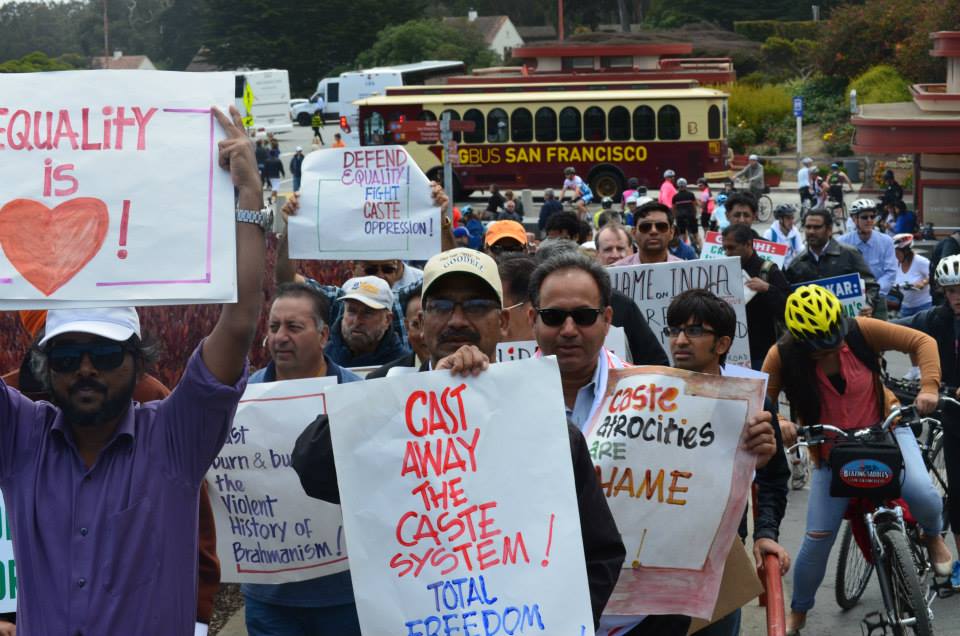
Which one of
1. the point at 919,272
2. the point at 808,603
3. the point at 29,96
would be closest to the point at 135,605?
the point at 29,96

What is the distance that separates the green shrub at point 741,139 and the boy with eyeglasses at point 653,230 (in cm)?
4314

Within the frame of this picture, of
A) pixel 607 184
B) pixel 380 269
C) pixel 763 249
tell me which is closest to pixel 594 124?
pixel 607 184

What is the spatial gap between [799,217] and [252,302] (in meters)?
31.6

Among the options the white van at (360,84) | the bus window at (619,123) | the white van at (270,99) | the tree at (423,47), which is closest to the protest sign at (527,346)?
the bus window at (619,123)

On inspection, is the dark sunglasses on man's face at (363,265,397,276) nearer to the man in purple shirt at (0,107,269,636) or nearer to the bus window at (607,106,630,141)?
the man in purple shirt at (0,107,269,636)

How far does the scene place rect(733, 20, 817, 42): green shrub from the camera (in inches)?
2810

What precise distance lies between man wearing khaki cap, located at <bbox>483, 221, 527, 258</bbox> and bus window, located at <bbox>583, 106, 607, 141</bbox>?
30778 millimetres

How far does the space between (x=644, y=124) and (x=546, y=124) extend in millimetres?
2677

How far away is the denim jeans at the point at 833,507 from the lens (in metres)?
6.52

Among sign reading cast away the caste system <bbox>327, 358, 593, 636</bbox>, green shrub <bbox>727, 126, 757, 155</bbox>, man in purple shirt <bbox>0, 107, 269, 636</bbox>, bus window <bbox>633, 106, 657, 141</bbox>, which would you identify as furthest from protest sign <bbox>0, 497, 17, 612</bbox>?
green shrub <bbox>727, 126, 757, 155</bbox>

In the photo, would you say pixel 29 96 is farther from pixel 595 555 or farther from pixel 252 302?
pixel 595 555

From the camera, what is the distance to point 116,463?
11.7ft

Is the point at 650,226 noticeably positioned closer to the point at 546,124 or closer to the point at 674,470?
the point at 674,470

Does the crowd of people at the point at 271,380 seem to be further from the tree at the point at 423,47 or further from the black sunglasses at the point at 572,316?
the tree at the point at 423,47
